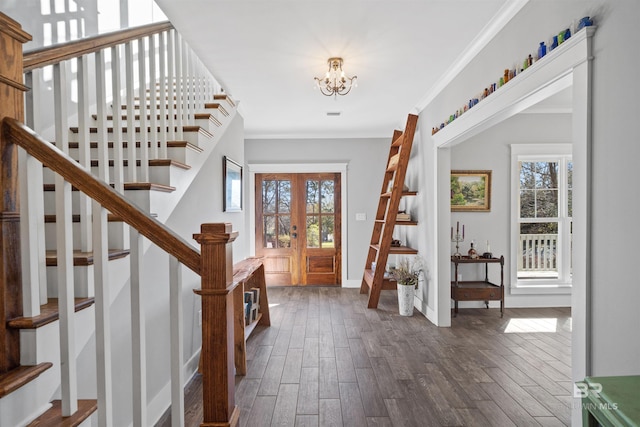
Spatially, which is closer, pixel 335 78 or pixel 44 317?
pixel 44 317

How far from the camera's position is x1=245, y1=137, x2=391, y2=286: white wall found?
563 centimetres

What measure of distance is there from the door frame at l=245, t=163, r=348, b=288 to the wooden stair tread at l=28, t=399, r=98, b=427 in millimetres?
4425

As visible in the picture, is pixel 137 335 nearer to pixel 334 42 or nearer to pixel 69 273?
pixel 69 273

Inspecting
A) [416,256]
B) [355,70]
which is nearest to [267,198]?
[416,256]

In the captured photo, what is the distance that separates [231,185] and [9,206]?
2.68 m

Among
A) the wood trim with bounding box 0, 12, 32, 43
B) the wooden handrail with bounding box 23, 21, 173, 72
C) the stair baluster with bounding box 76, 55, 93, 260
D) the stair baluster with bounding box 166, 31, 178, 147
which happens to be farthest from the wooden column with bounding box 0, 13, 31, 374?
the stair baluster with bounding box 166, 31, 178, 147

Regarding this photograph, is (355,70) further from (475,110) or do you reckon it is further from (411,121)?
(411,121)

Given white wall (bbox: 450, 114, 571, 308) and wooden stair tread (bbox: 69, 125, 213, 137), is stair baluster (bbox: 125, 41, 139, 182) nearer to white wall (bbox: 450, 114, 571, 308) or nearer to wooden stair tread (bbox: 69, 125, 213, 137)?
wooden stair tread (bbox: 69, 125, 213, 137)

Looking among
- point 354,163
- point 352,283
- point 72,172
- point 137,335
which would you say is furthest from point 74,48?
point 352,283

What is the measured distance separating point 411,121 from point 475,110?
1.59m

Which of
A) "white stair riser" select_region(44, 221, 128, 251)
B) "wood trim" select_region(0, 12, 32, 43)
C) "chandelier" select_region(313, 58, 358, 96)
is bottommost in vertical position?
"white stair riser" select_region(44, 221, 128, 251)

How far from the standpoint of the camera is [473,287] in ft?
13.2

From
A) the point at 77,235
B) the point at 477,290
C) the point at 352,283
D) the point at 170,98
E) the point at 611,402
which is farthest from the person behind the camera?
the point at 352,283

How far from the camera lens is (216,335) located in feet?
3.94
